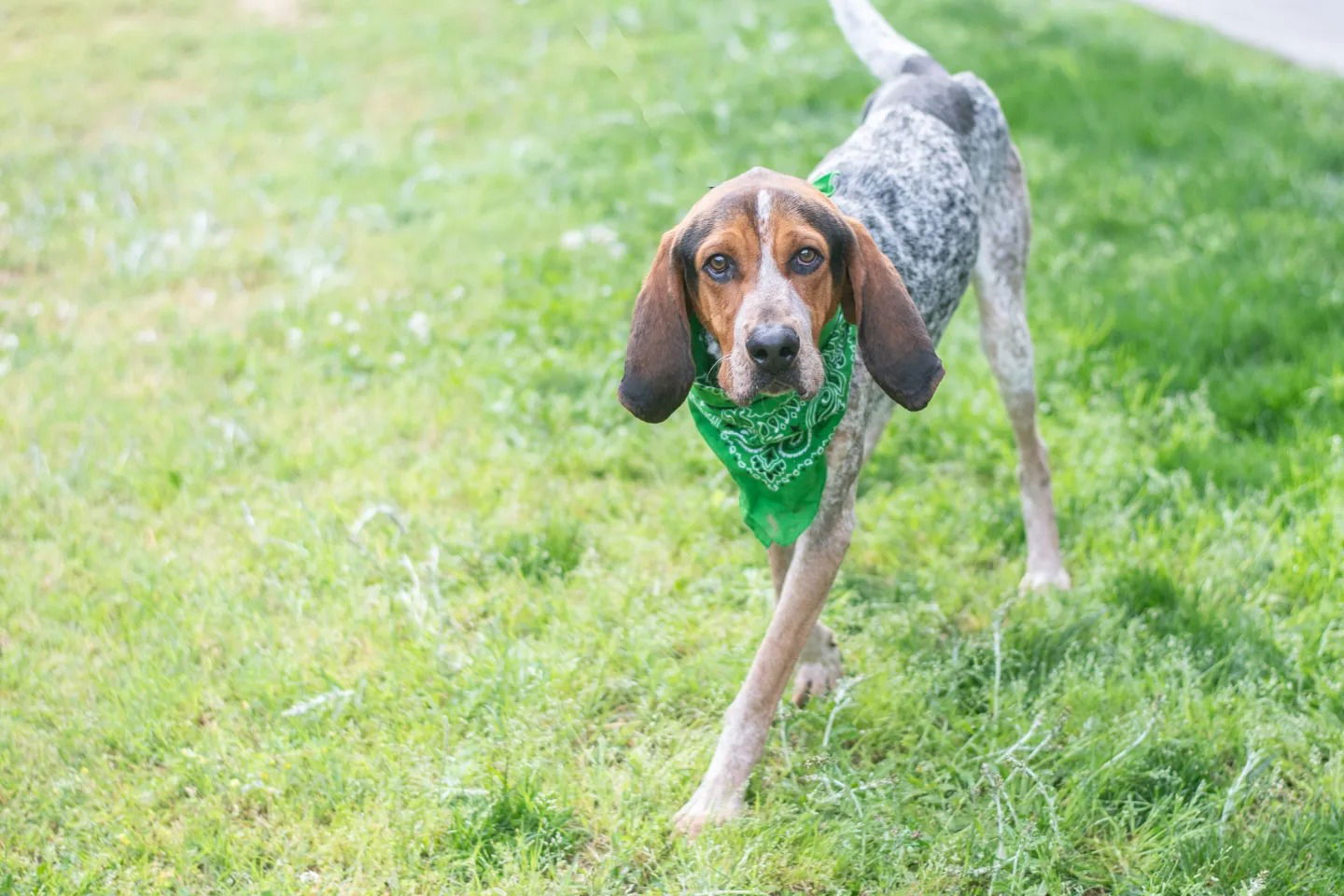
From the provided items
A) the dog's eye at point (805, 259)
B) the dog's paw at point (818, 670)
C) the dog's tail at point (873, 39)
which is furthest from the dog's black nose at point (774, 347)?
the dog's tail at point (873, 39)

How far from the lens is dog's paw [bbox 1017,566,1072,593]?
4.29 m

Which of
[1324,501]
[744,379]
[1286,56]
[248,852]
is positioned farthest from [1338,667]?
[1286,56]

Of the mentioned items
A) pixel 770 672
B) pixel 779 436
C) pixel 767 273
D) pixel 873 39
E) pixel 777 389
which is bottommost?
pixel 770 672


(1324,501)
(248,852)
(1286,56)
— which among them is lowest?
(248,852)

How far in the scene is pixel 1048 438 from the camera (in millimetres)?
5109

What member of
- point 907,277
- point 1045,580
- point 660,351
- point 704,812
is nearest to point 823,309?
point 660,351

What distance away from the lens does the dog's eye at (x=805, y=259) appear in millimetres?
3211

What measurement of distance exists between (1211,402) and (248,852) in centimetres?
407

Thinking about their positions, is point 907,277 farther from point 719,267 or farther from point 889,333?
point 719,267

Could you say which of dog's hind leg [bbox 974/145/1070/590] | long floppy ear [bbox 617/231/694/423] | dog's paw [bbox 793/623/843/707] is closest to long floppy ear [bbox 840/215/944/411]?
long floppy ear [bbox 617/231/694/423]

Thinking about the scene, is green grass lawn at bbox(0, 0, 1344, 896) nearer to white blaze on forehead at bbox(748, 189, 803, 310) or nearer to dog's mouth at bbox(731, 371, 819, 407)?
dog's mouth at bbox(731, 371, 819, 407)

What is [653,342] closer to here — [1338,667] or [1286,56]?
[1338,667]

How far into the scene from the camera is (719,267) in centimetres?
322

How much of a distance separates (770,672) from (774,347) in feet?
3.10
